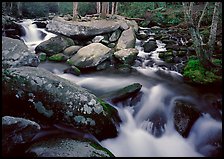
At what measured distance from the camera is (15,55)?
224 inches

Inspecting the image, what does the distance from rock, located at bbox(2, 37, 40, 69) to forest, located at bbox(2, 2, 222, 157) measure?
24mm

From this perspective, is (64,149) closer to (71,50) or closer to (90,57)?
(90,57)

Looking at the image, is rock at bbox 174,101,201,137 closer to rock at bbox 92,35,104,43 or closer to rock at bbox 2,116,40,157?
rock at bbox 2,116,40,157

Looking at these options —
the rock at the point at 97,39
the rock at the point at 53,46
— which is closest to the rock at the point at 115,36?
the rock at the point at 97,39

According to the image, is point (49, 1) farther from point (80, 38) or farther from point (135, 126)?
point (135, 126)

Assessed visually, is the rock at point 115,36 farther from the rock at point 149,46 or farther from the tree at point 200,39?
the tree at point 200,39

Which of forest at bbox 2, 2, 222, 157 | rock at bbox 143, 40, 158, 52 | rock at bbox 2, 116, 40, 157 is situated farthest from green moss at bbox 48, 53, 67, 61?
rock at bbox 2, 116, 40, 157

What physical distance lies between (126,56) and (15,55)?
430 cm

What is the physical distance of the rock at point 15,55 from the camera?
5549 millimetres

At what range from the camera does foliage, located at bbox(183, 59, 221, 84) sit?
6832 millimetres

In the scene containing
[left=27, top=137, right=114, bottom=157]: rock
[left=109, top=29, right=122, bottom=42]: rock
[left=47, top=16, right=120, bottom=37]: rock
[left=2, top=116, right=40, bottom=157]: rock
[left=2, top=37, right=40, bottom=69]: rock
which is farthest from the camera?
[left=109, top=29, right=122, bottom=42]: rock

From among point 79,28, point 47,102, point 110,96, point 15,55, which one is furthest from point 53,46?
point 47,102

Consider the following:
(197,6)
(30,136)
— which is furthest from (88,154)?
(197,6)

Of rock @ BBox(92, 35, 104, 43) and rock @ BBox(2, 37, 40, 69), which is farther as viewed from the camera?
rock @ BBox(92, 35, 104, 43)
